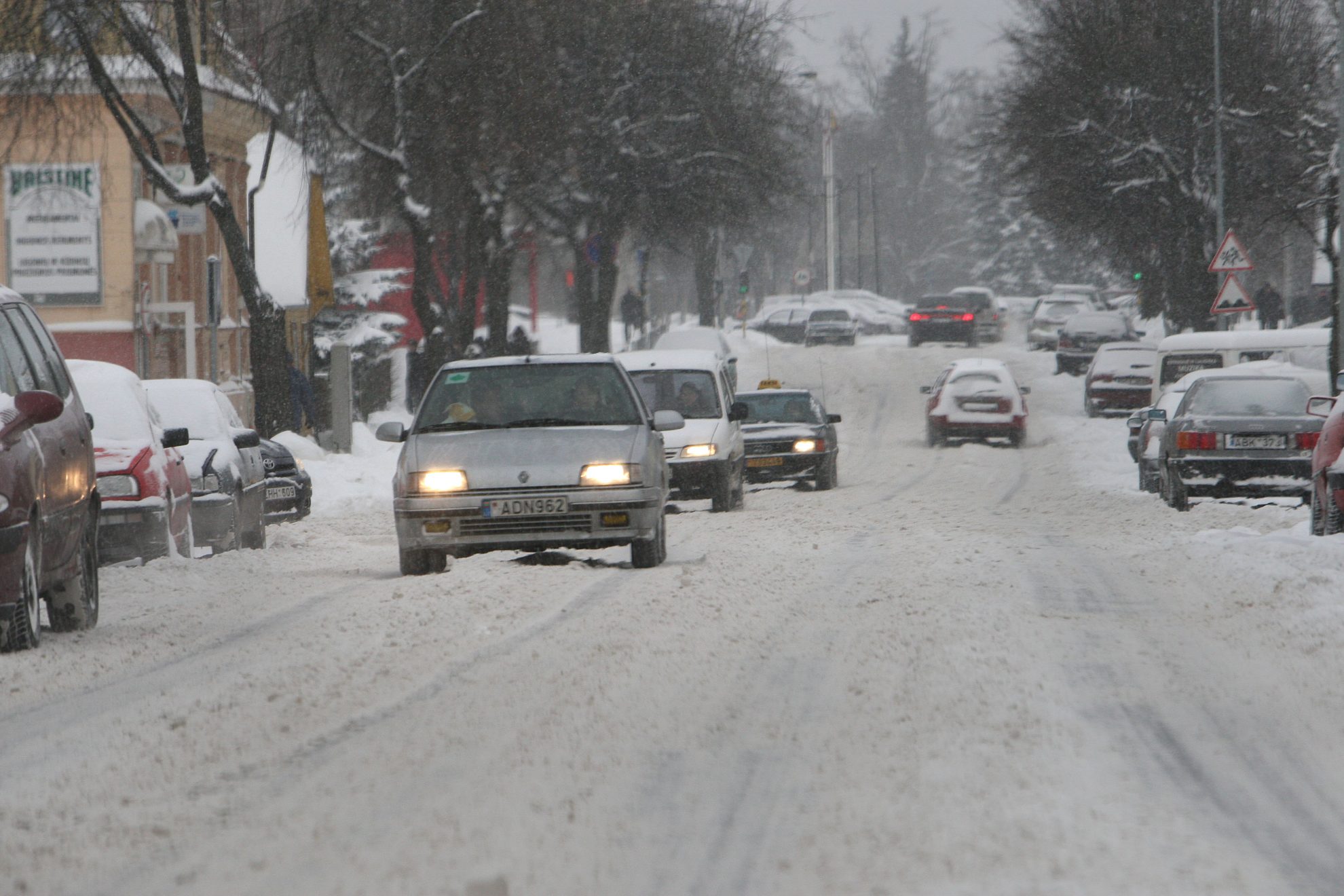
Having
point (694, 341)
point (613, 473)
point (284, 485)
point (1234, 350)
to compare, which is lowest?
point (284, 485)

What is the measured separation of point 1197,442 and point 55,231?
1720cm

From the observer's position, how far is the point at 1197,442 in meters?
19.0

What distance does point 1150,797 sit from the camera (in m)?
5.50

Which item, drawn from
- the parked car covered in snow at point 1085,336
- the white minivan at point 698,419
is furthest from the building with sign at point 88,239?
the parked car covered in snow at point 1085,336

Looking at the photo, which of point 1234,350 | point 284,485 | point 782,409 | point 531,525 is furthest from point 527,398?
point 1234,350

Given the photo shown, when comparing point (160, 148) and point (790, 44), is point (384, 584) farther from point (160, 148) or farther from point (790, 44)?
point (790, 44)

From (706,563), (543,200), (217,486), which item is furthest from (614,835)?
(543,200)

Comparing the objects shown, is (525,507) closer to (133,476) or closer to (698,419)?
(133,476)

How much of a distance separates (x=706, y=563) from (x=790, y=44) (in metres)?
36.6

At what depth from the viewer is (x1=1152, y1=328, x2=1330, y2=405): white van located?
3036 cm

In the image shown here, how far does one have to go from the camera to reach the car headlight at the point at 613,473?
1220 cm

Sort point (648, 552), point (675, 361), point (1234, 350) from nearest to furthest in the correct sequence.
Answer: point (648, 552) < point (675, 361) < point (1234, 350)

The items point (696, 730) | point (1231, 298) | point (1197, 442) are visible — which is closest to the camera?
point (696, 730)

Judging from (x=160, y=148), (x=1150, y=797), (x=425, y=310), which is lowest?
(x=1150, y=797)
